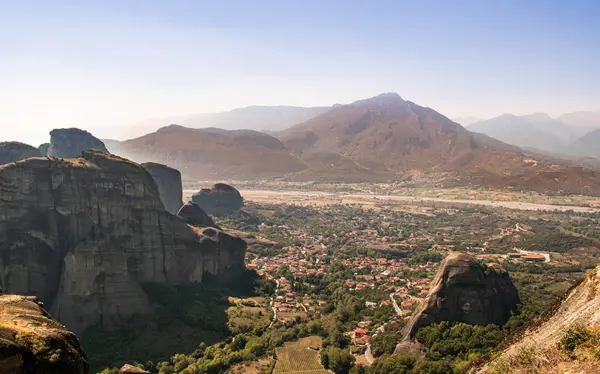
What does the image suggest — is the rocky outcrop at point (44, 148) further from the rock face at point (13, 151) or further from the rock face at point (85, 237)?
the rock face at point (85, 237)

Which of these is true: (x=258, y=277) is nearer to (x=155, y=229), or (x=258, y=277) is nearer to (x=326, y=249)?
(x=155, y=229)

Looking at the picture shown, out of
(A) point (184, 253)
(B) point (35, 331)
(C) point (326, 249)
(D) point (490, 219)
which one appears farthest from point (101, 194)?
(D) point (490, 219)

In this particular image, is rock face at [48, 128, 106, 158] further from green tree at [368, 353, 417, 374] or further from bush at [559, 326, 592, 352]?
bush at [559, 326, 592, 352]

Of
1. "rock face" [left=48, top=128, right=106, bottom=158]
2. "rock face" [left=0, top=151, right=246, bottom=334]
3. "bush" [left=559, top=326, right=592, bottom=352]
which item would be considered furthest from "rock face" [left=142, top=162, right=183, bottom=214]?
"bush" [left=559, top=326, right=592, bottom=352]

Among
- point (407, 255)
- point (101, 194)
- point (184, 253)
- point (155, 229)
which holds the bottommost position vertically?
point (407, 255)

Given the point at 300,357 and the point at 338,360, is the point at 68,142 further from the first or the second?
the point at 338,360

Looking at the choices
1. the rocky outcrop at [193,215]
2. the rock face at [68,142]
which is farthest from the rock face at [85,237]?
the rock face at [68,142]

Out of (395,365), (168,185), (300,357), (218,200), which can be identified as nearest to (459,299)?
(395,365)

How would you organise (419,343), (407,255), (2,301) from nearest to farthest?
(2,301), (419,343), (407,255)
